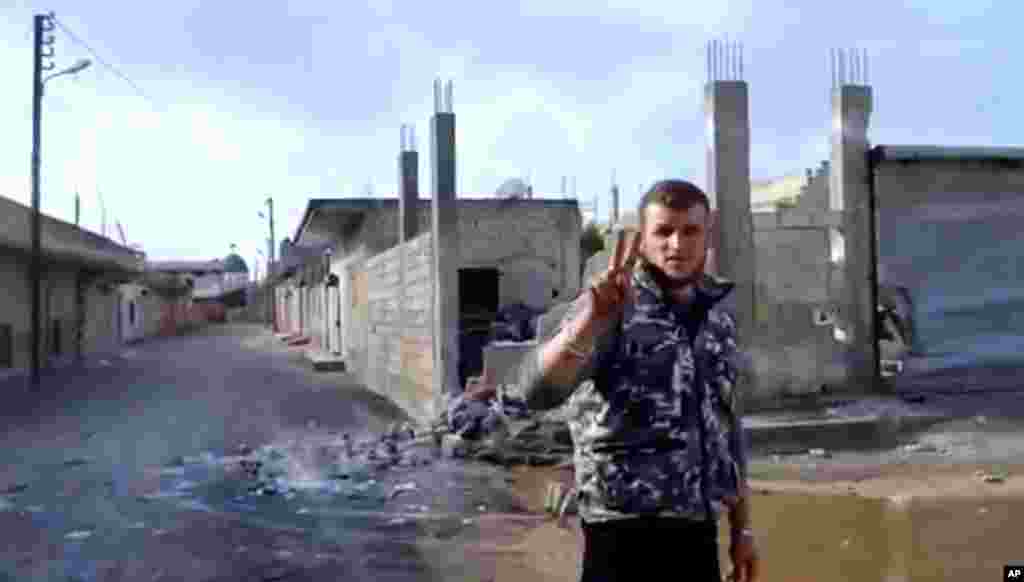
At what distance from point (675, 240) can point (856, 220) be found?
11481mm

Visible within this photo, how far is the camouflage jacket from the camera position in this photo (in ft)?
8.23

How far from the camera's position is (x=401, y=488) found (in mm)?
9727

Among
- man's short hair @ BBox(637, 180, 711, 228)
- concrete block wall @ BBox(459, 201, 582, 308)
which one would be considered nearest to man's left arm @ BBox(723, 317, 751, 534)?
man's short hair @ BBox(637, 180, 711, 228)

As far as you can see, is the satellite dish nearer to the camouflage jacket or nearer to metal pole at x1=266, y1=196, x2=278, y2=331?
the camouflage jacket

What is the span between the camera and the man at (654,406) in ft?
8.23

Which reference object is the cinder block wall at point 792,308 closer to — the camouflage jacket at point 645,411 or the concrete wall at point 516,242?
the camouflage jacket at point 645,411

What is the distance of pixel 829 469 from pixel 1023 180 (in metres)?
6.28

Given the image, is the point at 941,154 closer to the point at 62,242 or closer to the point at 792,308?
the point at 792,308

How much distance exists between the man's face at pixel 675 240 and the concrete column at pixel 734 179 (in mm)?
9912

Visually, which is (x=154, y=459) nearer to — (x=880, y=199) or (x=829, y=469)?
(x=829, y=469)

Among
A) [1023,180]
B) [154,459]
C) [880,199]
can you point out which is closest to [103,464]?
[154,459]

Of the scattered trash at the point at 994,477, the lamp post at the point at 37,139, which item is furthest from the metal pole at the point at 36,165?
the scattered trash at the point at 994,477

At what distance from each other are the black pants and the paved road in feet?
13.0

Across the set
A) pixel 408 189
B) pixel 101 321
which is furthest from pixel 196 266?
pixel 408 189
